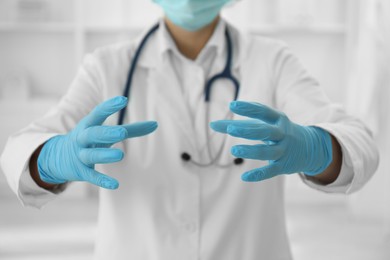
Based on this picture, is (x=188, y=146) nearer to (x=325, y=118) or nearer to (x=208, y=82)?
(x=208, y=82)

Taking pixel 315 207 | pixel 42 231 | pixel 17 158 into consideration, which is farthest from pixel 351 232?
pixel 17 158

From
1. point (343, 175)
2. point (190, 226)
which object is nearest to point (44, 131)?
point (190, 226)

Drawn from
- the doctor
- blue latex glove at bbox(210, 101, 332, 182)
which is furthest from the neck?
blue latex glove at bbox(210, 101, 332, 182)

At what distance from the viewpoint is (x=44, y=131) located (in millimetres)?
1081

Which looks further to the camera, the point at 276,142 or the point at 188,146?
the point at 188,146

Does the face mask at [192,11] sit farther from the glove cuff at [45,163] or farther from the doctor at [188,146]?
the glove cuff at [45,163]

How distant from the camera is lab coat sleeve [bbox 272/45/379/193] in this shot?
999mm

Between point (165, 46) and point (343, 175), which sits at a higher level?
point (165, 46)

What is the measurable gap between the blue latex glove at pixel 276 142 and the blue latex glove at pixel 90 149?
15 cm

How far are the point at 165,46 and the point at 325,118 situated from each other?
374mm

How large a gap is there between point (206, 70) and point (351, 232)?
6.45ft

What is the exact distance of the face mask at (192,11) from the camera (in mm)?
1186

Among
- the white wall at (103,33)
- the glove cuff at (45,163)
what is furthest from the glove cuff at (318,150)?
the white wall at (103,33)

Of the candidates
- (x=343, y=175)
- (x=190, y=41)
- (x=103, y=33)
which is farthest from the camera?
(x=103, y=33)
